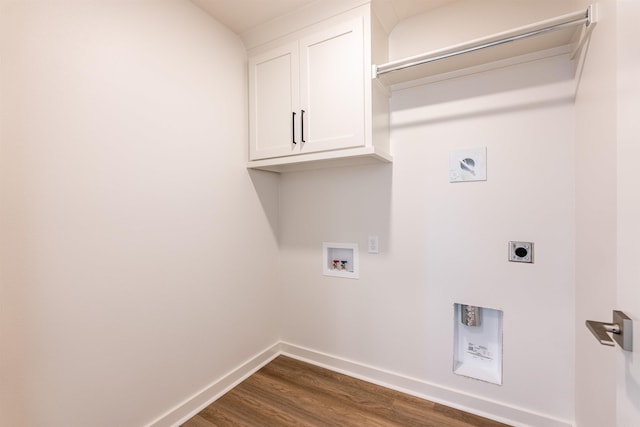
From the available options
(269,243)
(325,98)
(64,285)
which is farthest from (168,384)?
(325,98)

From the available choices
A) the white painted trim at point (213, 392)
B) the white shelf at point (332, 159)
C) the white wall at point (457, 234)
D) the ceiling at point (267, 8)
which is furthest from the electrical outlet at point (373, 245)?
the ceiling at point (267, 8)

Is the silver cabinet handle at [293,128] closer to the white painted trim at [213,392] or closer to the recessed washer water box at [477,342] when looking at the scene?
the recessed washer water box at [477,342]

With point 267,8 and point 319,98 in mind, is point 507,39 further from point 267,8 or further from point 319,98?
point 267,8

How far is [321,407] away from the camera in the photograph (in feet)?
5.71

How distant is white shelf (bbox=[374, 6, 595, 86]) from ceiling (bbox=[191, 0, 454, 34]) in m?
0.41

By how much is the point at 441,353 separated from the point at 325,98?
6.13 feet

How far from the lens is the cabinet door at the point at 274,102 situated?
1.83m

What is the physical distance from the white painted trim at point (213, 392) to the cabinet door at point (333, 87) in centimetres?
172

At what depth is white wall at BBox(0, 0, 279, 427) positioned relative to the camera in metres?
1.07

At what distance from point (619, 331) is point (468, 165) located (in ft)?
3.83

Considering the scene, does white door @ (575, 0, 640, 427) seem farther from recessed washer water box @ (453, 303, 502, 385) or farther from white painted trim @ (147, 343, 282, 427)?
white painted trim @ (147, 343, 282, 427)

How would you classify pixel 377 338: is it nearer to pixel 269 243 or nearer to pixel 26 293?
pixel 269 243

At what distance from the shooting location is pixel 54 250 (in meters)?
1.15

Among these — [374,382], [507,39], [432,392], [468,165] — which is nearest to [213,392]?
[374,382]
